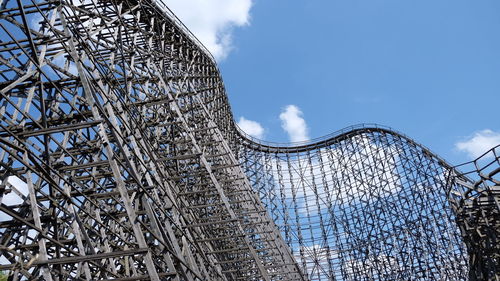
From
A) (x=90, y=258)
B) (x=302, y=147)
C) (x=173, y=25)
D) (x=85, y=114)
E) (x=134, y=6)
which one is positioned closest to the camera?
(x=90, y=258)

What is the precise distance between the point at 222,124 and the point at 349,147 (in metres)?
9.60

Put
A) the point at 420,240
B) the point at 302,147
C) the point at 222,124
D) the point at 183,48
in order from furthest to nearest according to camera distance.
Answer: the point at 302,147
the point at 420,240
the point at 222,124
the point at 183,48

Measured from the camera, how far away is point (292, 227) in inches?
1058

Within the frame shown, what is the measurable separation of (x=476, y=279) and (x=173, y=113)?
8.62m

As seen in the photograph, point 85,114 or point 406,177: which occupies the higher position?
point 406,177

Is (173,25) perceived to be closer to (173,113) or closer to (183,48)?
(183,48)

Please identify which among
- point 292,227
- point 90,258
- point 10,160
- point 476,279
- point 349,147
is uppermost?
point 349,147

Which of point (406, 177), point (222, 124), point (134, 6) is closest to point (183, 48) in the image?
point (134, 6)

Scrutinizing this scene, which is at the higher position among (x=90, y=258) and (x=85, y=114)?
(x=85, y=114)

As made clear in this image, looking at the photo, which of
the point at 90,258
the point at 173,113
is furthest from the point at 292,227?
the point at 90,258

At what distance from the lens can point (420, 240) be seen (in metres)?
23.0

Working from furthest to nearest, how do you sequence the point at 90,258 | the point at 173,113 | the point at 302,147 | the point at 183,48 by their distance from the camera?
the point at 302,147, the point at 183,48, the point at 173,113, the point at 90,258

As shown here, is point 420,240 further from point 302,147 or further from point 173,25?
point 173,25

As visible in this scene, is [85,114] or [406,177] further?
[406,177]
